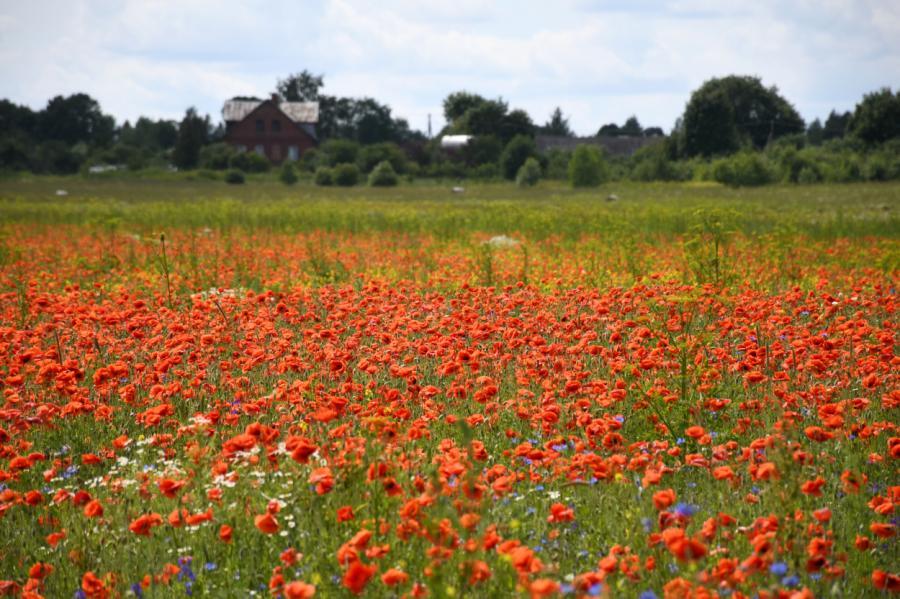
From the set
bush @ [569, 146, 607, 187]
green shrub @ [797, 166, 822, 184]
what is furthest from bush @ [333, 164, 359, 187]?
green shrub @ [797, 166, 822, 184]

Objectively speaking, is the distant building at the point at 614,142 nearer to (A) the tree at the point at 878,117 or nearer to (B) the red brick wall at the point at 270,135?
(B) the red brick wall at the point at 270,135

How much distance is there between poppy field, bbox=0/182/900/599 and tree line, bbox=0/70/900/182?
4464 cm

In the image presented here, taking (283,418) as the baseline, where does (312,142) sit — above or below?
above

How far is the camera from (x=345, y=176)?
2157 inches

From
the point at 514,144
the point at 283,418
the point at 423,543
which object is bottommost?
the point at 423,543

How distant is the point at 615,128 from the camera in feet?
470

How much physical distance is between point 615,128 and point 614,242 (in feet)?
437

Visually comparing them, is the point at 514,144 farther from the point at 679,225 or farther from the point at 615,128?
the point at 615,128

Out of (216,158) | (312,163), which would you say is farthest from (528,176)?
(216,158)

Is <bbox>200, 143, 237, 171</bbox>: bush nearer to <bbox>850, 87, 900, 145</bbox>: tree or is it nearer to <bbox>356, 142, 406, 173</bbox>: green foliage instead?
<bbox>356, 142, 406, 173</bbox>: green foliage

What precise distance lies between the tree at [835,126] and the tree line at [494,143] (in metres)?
44.7

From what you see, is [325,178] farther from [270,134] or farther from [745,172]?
[270,134]

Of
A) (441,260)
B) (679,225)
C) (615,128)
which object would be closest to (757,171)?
(679,225)

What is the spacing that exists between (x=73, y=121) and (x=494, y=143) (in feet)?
199
